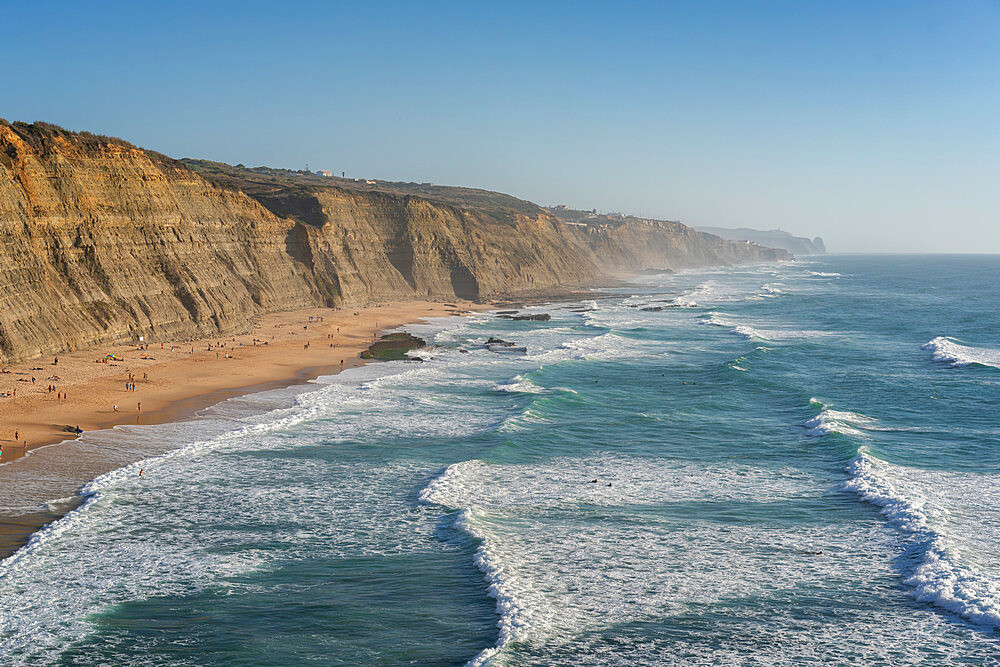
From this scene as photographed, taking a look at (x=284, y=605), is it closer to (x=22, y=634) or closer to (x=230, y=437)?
(x=22, y=634)

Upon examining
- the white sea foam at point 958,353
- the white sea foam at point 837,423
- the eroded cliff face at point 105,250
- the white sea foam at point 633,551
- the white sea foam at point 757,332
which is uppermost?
the eroded cliff face at point 105,250

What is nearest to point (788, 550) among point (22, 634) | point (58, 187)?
point (22, 634)

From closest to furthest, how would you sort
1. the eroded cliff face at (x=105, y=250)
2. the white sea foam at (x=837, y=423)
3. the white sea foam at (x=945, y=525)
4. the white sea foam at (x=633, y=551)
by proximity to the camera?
1. the white sea foam at (x=633, y=551)
2. the white sea foam at (x=945, y=525)
3. the white sea foam at (x=837, y=423)
4. the eroded cliff face at (x=105, y=250)

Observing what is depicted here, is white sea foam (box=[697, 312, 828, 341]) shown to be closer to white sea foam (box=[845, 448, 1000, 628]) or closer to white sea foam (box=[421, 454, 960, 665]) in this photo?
white sea foam (box=[845, 448, 1000, 628])

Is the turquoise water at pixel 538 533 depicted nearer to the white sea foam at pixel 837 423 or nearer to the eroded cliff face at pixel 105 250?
the white sea foam at pixel 837 423

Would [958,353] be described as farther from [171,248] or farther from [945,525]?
[171,248]

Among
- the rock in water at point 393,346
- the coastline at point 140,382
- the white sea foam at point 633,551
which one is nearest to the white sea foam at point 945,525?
the white sea foam at point 633,551
